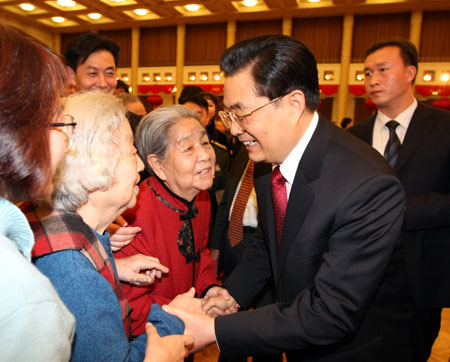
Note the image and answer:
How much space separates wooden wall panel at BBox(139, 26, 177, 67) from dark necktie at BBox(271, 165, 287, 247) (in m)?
15.4

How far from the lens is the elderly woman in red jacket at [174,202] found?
1.83 m

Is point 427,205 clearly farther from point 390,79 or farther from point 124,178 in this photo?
point 124,178

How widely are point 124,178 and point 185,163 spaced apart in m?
0.64

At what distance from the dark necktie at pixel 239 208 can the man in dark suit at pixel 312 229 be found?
0.96 metres

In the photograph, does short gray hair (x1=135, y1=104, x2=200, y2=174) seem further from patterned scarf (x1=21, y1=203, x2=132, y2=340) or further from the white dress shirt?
the white dress shirt

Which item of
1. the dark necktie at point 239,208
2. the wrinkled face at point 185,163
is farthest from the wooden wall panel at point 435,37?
the wrinkled face at point 185,163

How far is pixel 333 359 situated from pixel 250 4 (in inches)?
564

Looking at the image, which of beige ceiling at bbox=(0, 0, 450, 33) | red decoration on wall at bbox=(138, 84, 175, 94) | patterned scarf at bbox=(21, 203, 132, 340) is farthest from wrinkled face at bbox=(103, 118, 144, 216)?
red decoration on wall at bbox=(138, 84, 175, 94)

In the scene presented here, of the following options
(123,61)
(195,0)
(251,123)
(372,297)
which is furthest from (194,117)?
(123,61)

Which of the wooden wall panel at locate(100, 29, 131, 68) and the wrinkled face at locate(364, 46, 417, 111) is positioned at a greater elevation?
the wooden wall panel at locate(100, 29, 131, 68)

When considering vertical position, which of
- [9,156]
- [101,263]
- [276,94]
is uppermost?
[276,94]

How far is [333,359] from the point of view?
1389 millimetres

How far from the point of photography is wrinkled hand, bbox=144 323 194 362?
1.10 meters

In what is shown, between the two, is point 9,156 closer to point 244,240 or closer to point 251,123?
point 251,123
